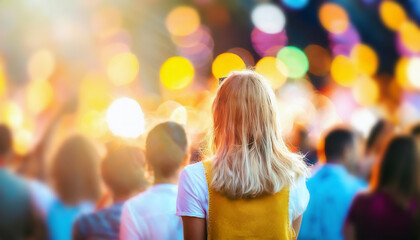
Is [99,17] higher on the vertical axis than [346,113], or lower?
higher

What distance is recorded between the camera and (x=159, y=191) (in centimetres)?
347

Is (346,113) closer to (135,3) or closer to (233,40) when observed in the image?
(233,40)

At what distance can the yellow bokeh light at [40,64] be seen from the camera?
2630cm

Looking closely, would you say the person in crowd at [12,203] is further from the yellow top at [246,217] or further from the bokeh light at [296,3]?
the bokeh light at [296,3]

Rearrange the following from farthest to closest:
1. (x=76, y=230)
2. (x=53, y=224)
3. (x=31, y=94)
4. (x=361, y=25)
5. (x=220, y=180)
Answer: (x=361, y=25)
(x=31, y=94)
(x=53, y=224)
(x=76, y=230)
(x=220, y=180)

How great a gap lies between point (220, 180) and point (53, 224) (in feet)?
9.51

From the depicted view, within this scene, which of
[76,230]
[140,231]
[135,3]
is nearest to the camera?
[140,231]

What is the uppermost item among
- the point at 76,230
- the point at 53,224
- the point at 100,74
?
the point at 76,230

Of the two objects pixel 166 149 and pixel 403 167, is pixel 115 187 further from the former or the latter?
pixel 403 167

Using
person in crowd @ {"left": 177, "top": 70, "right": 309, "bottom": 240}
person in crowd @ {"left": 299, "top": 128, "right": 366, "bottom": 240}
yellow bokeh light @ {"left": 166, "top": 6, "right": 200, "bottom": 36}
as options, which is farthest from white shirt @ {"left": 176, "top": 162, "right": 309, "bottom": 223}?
yellow bokeh light @ {"left": 166, "top": 6, "right": 200, "bottom": 36}

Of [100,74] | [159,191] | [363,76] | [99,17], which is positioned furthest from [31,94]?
[363,76]

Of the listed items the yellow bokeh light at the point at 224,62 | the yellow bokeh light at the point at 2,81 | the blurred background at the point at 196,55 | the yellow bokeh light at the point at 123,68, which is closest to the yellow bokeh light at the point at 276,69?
the blurred background at the point at 196,55

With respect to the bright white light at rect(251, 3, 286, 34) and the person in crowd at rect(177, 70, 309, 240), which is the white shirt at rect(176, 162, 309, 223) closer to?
the person in crowd at rect(177, 70, 309, 240)

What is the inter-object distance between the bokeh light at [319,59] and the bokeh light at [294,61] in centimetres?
194
